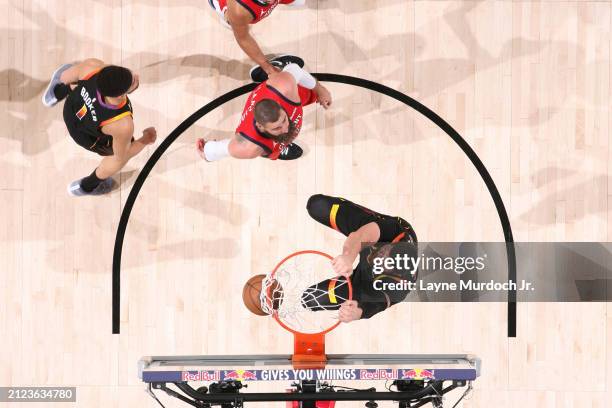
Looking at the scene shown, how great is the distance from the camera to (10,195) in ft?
22.4

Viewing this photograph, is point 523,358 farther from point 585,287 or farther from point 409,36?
point 409,36

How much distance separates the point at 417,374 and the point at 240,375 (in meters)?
1.39

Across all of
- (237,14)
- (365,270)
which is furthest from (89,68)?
(365,270)

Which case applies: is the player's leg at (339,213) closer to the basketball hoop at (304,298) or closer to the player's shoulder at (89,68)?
the basketball hoop at (304,298)

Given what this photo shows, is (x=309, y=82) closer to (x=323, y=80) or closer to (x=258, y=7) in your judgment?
(x=323, y=80)

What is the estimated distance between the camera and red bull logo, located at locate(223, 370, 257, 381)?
16.9ft

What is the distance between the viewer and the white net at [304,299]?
591cm

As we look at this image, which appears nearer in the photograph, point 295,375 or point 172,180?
point 295,375

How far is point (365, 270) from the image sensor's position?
234 inches

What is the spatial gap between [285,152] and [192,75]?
1273 mm

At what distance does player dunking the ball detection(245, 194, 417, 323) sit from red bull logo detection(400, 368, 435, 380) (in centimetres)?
86

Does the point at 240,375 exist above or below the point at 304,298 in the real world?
below

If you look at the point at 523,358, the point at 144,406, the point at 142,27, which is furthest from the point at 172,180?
the point at 523,358

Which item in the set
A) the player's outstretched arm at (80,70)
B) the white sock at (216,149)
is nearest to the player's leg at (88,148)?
the player's outstretched arm at (80,70)
